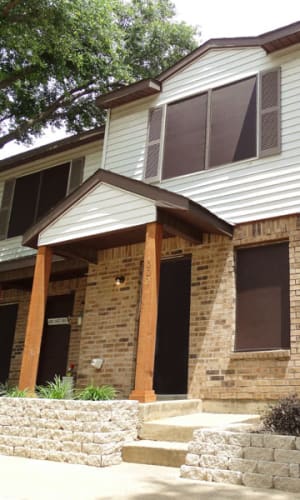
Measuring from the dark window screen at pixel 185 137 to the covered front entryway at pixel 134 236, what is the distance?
135cm

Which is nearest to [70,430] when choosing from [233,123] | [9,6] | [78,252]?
[78,252]

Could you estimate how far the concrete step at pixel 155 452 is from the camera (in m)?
5.44

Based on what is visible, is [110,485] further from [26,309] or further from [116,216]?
[26,309]

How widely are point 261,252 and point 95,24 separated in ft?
30.3

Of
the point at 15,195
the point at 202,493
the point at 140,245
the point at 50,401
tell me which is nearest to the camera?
the point at 202,493

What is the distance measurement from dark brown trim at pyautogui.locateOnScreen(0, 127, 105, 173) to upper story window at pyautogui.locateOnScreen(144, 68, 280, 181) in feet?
6.91

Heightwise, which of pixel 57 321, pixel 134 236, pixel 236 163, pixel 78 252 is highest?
pixel 236 163

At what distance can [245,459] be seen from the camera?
4.68m

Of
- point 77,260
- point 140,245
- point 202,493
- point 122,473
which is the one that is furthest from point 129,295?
point 202,493

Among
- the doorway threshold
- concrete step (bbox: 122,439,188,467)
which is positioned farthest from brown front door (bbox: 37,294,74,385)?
concrete step (bbox: 122,439,188,467)

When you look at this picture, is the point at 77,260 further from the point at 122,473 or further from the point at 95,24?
the point at 95,24

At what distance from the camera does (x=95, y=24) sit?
1382 cm

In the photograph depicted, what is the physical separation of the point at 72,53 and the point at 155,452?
11.6 metres

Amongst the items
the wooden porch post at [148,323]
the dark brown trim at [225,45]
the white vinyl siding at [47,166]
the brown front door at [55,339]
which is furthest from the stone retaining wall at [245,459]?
the white vinyl siding at [47,166]
